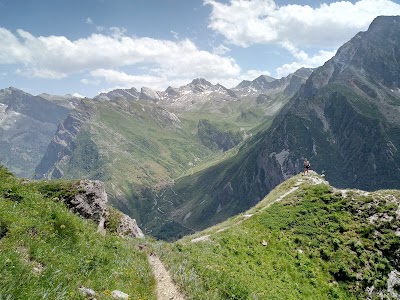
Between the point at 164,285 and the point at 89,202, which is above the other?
the point at 89,202

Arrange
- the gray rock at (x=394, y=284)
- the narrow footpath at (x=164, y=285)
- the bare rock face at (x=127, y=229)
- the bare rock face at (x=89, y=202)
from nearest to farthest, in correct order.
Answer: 1. the narrow footpath at (x=164, y=285)
2. the gray rock at (x=394, y=284)
3. the bare rock face at (x=89, y=202)
4. the bare rock face at (x=127, y=229)

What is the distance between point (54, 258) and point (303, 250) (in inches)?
1205

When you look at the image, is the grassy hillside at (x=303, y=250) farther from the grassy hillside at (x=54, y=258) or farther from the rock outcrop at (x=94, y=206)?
the rock outcrop at (x=94, y=206)

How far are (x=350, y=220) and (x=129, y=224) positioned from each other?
27.8 meters

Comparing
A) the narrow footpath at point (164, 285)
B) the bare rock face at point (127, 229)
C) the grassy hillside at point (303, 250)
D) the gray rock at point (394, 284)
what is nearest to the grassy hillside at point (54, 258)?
the narrow footpath at point (164, 285)

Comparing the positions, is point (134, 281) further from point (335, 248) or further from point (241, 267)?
point (335, 248)

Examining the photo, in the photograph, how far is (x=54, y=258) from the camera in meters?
15.2

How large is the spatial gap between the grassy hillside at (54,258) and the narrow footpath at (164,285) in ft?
2.03

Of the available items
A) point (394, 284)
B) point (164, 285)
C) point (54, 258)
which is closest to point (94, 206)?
point (164, 285)

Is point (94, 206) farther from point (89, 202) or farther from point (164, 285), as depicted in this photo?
point (164, 285)

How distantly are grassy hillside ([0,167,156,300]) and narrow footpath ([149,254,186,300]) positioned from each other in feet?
2.03

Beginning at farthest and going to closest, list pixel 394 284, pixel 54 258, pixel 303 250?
pixel 303 250 → pixel 394 284 → pixel 54 258

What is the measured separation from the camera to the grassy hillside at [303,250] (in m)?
27.7

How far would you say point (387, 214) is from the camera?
4150 cm
